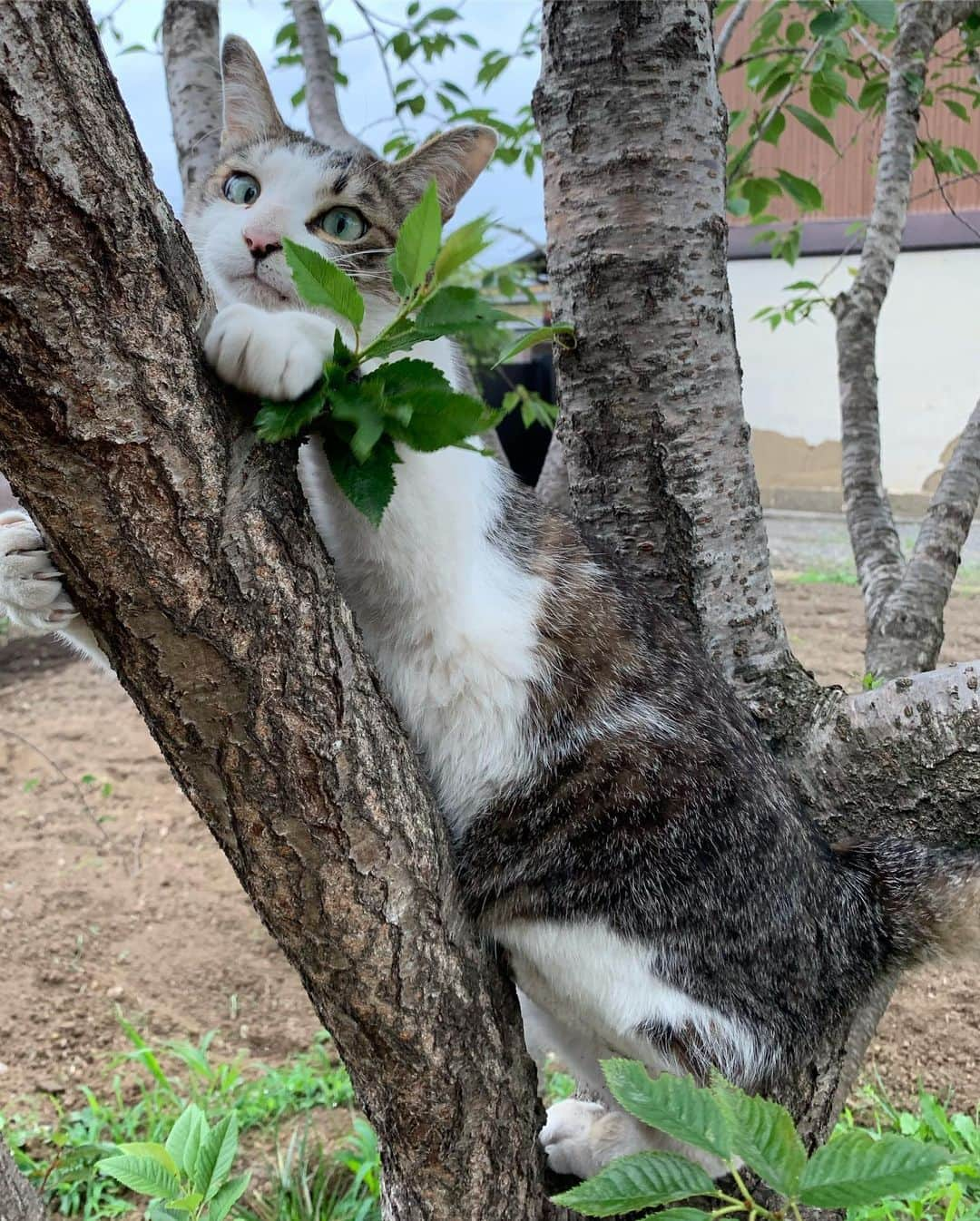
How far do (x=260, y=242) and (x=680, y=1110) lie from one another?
1398 millimetres

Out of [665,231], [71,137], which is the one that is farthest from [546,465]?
[71,137]

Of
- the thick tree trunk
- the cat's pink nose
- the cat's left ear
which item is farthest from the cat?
the cat's left ear

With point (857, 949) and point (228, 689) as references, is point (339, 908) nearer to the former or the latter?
point (228, 689)

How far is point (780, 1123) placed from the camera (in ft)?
2.57

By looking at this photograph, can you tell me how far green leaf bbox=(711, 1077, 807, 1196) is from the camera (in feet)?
2.49

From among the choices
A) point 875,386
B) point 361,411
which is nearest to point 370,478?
point 361,411

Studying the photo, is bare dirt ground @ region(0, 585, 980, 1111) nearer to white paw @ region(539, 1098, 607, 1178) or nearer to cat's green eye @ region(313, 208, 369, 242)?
white paw @ region(539, 1098, 607, 1178)

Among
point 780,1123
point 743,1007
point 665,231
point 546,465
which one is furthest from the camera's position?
point 546,465

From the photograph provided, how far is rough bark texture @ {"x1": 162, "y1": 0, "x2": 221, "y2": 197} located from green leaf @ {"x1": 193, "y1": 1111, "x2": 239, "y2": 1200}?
2.37 meters

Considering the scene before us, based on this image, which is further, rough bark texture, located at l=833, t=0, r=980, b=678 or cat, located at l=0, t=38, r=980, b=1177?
rough bark texture, located at l=833, t=0, r=980, b=678

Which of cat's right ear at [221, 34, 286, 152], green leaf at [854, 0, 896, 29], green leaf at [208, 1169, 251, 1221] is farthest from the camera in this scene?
cat's right ear at [221, 34, 286, 152]

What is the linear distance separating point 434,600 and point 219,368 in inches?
24.6

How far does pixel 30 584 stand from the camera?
1.18 metres

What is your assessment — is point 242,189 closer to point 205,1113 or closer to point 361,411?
point 361,411
